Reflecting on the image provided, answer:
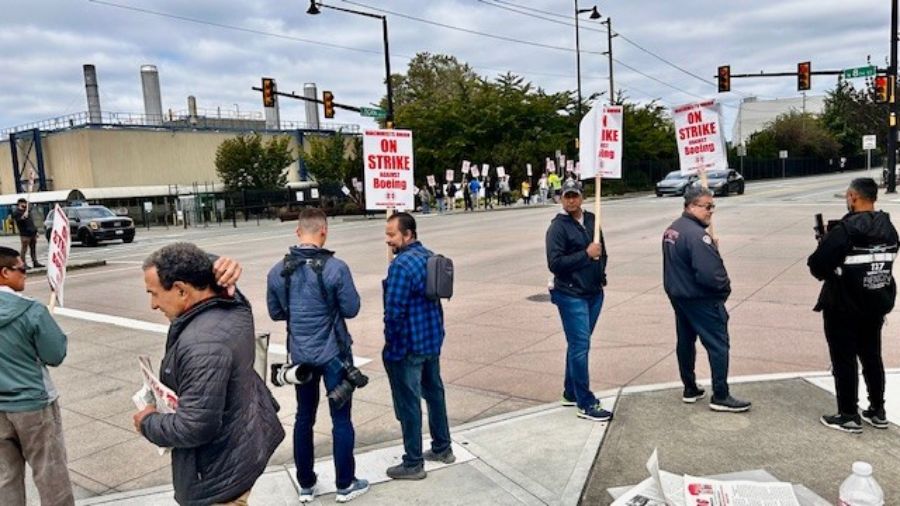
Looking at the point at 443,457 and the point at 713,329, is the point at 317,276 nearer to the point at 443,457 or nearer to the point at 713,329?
the point at 443,457

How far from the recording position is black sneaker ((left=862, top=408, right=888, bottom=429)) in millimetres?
4734

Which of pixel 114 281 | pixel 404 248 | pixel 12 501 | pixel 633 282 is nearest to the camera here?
pixel 12 501

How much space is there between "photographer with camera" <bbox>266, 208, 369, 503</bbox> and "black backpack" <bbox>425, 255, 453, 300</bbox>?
0.46 meters

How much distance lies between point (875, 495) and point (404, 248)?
279 centimetres

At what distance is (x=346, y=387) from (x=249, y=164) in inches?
1688

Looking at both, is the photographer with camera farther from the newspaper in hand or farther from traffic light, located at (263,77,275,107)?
traffic light, located at (263,77,275,107)

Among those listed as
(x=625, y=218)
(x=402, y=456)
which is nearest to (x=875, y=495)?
(x=402, y=456)

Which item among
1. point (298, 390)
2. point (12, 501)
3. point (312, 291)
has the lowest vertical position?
point (12, 501)

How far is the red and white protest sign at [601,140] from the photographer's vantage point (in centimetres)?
597

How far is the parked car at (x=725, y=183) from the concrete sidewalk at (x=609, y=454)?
30.4 metres

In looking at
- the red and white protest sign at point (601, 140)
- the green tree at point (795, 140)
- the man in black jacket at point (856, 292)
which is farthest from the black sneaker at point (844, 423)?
the green tree at point (795, 140)

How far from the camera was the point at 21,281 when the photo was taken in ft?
12.2

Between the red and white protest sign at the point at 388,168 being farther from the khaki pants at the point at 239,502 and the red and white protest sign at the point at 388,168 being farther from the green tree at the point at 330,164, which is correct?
the green tree at the point at 330,164

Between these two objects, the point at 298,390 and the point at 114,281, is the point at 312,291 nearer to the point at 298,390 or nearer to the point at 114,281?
the point at 298,390
